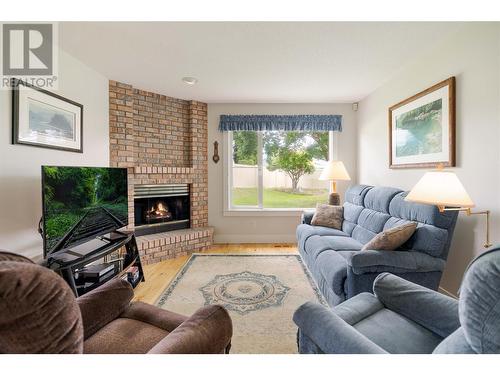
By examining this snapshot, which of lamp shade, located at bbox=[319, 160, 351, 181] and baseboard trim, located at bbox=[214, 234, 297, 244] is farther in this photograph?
baseboard trim, located at bbox=[214, 234, 297, 244]

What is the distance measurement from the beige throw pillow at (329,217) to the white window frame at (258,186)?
793mm

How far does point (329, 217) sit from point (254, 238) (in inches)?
54.5

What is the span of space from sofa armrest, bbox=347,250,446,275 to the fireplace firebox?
2845mm

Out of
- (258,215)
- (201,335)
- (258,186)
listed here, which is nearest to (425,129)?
(258,186)

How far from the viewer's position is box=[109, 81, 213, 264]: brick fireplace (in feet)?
10.6

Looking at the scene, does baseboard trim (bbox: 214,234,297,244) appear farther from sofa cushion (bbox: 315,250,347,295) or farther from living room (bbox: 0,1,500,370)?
sofa cushion (bbox: 315,250,347,295)

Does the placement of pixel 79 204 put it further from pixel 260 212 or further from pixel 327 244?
pixel 260 212

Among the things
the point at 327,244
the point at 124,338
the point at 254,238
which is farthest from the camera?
the point at 254,238

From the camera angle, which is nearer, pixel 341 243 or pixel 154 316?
pixel 154 316

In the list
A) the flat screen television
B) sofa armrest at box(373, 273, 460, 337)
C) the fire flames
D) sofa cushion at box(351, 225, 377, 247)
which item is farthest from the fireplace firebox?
sofa armrest at box(373, 273, 460, 337)

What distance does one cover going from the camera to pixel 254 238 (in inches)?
163

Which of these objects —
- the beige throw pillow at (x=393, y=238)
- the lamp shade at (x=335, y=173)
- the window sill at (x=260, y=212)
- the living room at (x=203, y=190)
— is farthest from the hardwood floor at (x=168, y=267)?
the beige throw pillow at (x=393, y=238)
